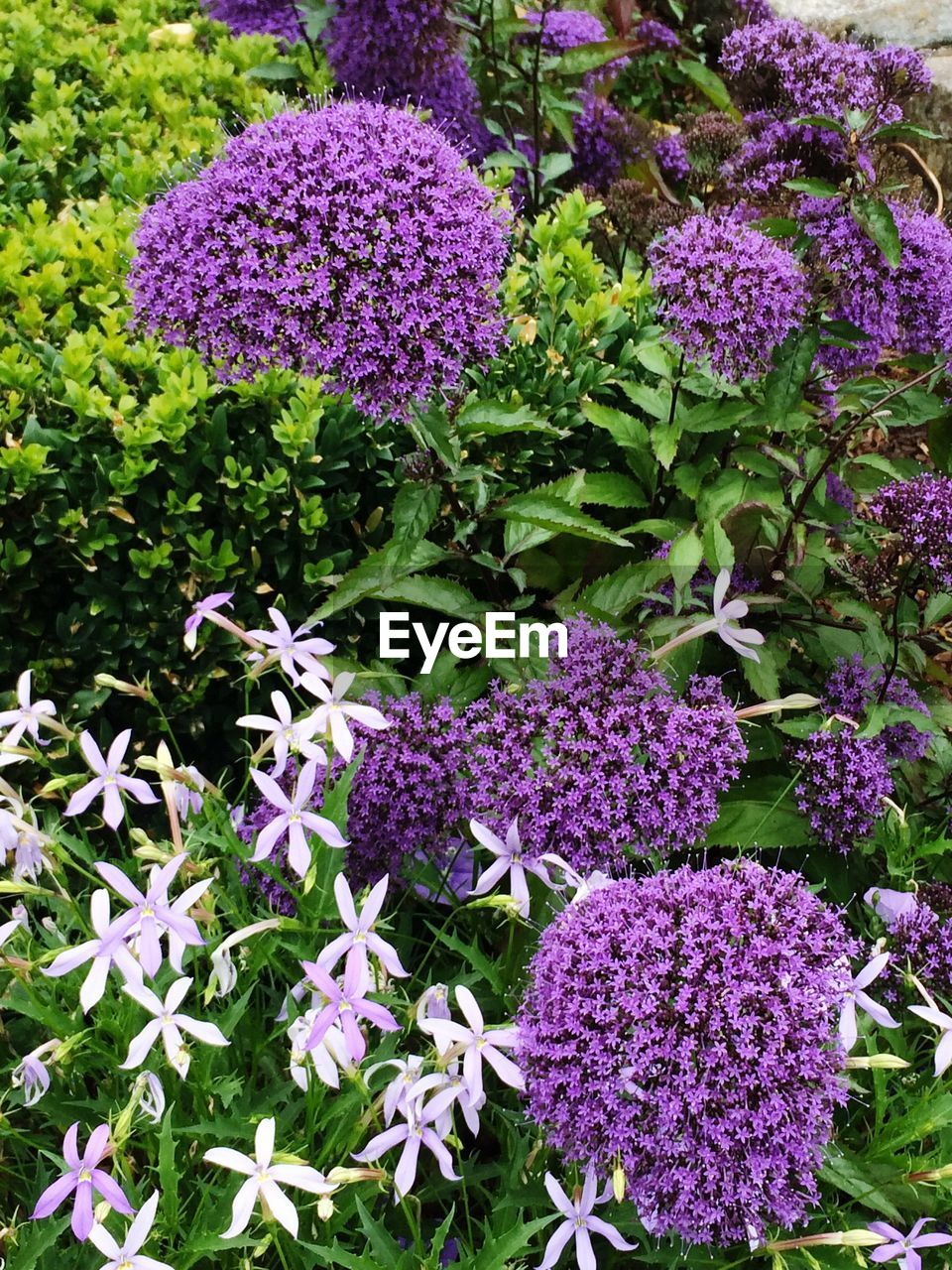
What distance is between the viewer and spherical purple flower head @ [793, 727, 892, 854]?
2.14 m

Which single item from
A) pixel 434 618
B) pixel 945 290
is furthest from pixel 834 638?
pixel 434 618

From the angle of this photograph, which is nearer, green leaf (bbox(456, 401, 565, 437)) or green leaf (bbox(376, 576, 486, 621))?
green leaf (bbox(456, 401, 565, 437))

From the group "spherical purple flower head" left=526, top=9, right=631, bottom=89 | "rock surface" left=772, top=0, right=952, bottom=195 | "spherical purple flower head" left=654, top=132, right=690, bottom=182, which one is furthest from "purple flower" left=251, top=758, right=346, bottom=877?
"rock surface" left=772, top=0, right=952, bottom=195

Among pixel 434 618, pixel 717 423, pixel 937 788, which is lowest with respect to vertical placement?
pixel 937 788

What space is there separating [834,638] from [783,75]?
1244 mm

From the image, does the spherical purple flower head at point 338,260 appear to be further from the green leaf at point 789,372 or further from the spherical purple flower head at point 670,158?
the spherical purple flower head at point 670,158

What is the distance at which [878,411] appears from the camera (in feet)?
7.95

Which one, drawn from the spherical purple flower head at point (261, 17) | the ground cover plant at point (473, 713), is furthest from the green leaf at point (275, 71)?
the ground cover plant at point (473, 713)

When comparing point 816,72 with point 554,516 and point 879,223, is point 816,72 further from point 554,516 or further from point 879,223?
point 554,516

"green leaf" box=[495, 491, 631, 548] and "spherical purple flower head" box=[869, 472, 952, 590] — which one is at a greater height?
"spherical purple flower head" box=[869, 472, 952, 590]

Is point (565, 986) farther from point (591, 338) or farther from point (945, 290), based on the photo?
point (591, 338)

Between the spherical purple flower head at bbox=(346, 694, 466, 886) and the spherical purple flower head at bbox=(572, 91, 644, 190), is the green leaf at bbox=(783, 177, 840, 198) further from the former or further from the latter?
the spherical purple flower head at bbox=(572, 91, 644, 190)

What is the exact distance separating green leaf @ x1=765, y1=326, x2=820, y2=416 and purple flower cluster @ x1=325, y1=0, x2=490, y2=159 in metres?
1.69

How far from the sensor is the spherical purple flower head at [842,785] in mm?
2141
